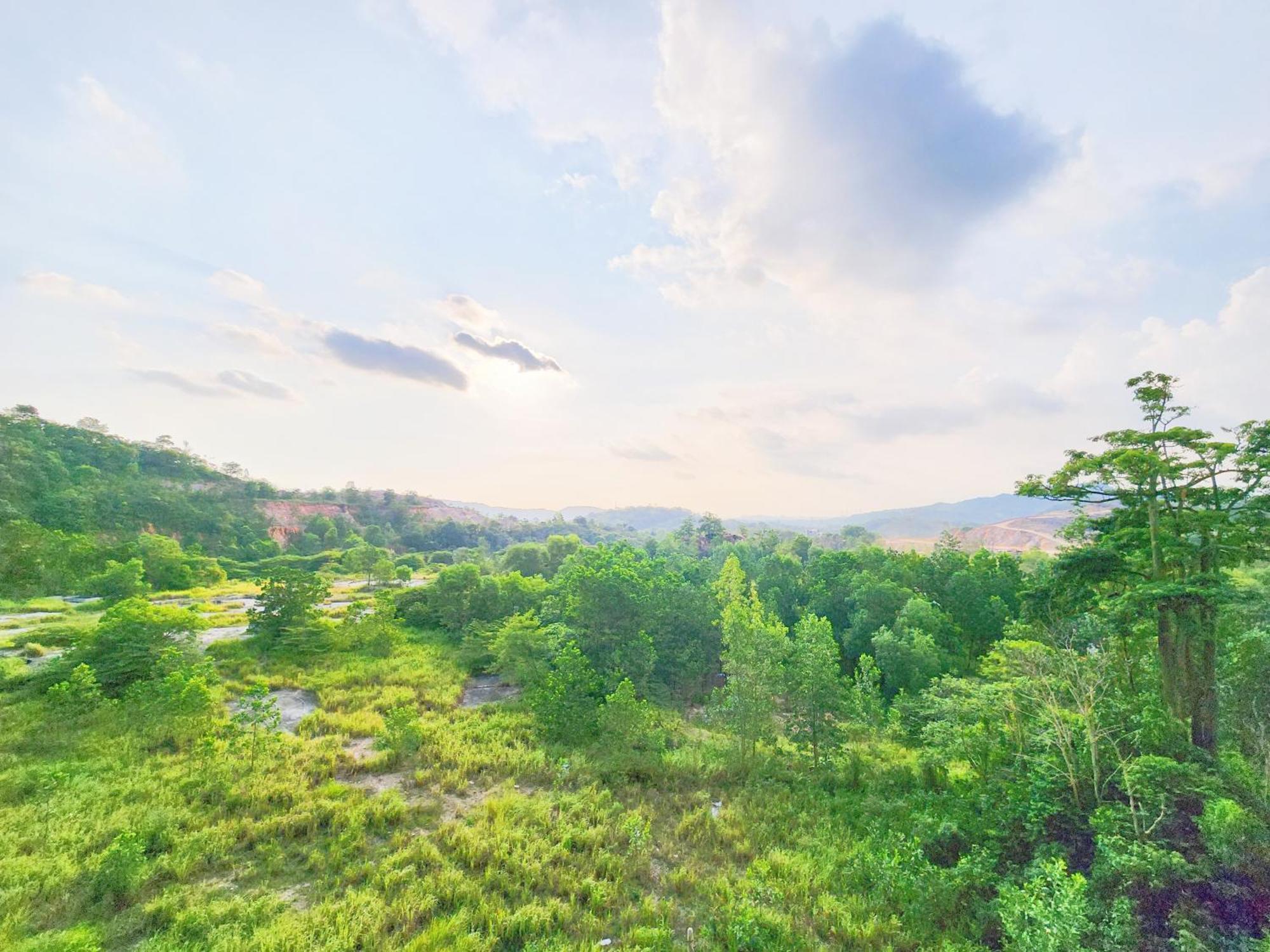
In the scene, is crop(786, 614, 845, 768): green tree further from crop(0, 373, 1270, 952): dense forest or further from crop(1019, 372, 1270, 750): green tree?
crop(1019, 372, 1270, 750): green tree

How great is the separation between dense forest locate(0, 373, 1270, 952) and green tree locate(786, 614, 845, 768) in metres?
0.10

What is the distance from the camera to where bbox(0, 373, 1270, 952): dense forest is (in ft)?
30.9

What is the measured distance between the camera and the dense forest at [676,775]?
941cm

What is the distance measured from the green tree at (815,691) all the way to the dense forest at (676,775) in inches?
4.1

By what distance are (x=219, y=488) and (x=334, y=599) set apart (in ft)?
189

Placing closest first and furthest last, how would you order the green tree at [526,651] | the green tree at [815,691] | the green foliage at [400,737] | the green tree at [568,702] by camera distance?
the green foliage at [400,737], the green tree at [815,691], the green tree at [568,702], the green tree at [526,651]

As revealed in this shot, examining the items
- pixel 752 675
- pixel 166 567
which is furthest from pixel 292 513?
pixel 752 675

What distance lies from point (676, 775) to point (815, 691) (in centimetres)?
579

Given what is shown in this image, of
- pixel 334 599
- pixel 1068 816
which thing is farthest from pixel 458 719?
pixel 334 599

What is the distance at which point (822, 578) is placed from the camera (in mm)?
41719

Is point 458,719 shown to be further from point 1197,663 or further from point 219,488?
point 219,488

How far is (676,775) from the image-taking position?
16859mm

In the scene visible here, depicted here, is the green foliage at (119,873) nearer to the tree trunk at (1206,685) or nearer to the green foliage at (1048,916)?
the green foliage at (1048,916)

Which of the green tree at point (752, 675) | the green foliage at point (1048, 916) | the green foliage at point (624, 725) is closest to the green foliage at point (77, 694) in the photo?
the green foliage at point (624, 725)
